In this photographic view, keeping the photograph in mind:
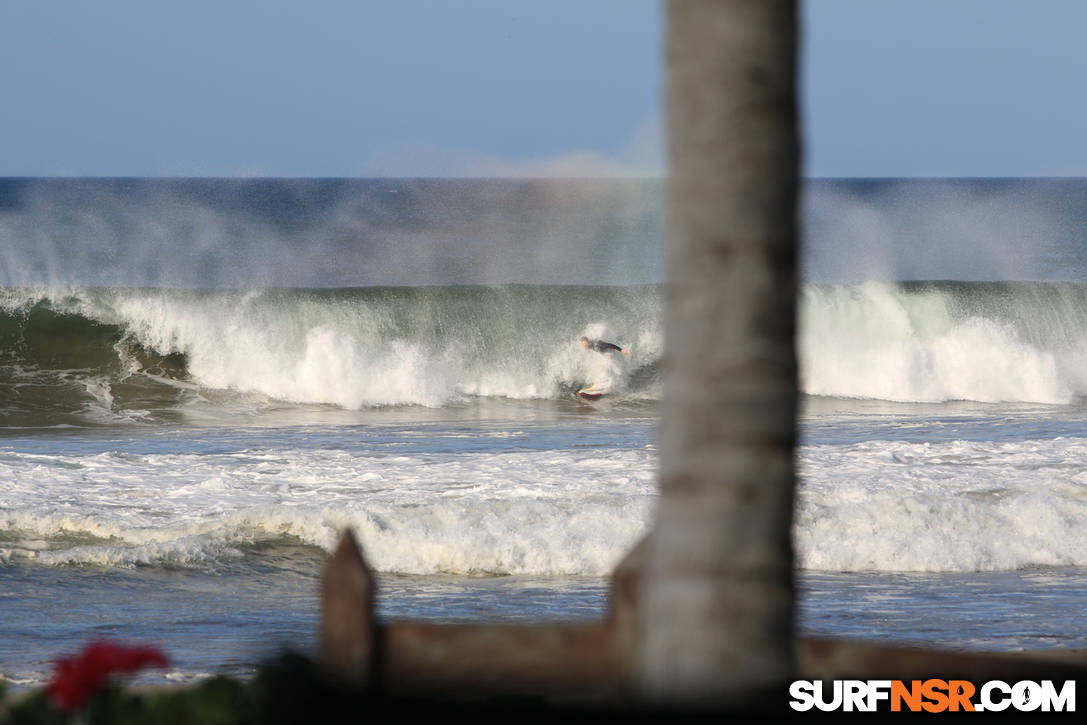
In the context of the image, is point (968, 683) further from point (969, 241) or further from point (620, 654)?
point (969, 241)

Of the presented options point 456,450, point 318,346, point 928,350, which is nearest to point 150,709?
point 456,450

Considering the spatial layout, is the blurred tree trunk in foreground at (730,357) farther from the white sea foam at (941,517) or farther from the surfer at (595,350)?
the surfer at (595,350)

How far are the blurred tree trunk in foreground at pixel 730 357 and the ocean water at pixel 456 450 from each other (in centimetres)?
24

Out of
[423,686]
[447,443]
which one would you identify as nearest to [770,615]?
[423,686]

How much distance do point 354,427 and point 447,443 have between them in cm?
294

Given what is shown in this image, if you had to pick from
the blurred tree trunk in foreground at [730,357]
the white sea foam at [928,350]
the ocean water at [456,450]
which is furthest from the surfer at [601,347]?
the blurred tree trunk in foreground at [730,357]

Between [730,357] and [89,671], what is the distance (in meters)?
1.47

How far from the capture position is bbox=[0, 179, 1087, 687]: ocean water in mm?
8500

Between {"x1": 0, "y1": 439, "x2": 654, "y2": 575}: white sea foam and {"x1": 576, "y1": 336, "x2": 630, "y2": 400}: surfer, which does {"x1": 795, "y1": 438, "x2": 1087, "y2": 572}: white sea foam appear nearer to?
{"x1": 0, "y1": 439, "x2": 654, "y2": 575}: white sea foam

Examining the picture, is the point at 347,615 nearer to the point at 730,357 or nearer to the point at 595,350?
the point at 730,357

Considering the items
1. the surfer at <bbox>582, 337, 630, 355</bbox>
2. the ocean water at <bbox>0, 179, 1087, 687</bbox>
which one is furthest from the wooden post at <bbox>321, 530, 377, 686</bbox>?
the surfer at <bbox>582, 337, 630, 355</bbox>

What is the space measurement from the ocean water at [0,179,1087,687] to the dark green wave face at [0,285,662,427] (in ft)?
0.23

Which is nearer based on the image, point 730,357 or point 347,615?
point 730,357

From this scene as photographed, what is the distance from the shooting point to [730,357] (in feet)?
7.76
